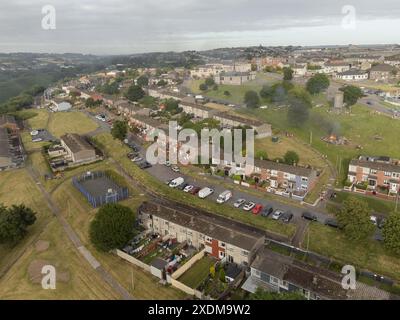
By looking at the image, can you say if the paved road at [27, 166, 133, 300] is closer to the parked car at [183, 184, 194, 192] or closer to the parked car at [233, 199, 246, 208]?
the parked car at [183, 184, 194, 192]

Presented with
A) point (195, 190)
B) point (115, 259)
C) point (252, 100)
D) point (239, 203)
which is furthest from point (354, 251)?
point (252, 100)

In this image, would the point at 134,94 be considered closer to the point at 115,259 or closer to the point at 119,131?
the point at 119,131

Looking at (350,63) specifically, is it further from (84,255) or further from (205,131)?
(84,255)

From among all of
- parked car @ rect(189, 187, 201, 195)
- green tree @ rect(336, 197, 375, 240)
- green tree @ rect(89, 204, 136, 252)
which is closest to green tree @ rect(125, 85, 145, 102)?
parked car @ rect(189, 187, 201, 195)
